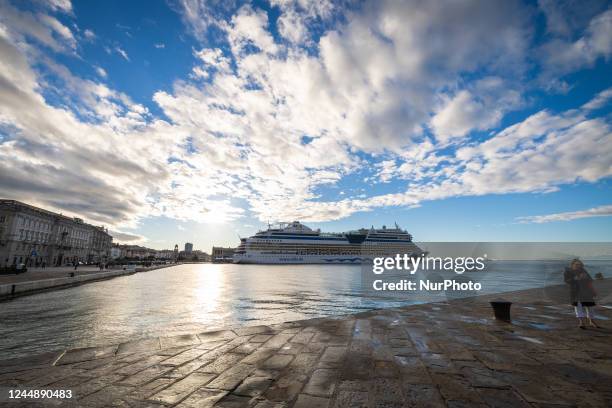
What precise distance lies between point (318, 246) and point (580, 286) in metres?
82.3

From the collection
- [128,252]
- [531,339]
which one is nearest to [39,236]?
[531,339]

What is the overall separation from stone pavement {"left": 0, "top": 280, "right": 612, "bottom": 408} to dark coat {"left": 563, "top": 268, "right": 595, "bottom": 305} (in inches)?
30.6

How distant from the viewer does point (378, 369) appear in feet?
14.0

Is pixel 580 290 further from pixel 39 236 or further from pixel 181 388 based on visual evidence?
pixel 39 236

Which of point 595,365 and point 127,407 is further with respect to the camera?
point 595,365

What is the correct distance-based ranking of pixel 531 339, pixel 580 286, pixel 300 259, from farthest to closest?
1. pixel 300 259
2. pixel 580 286
3. pixel 531 339

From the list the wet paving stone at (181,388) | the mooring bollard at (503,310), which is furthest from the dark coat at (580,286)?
the wet paving stone at (181,388)

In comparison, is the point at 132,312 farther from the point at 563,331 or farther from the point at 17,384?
the point at 563,331

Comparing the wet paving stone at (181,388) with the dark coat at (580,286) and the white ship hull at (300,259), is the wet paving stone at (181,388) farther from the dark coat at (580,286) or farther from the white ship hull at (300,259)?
the white ship hull at (300,259)

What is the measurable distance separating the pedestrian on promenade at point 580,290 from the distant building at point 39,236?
149 feet

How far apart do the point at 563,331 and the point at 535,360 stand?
326cm

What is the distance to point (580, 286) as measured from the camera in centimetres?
750

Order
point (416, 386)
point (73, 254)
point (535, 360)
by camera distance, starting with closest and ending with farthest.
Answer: point (416, 386)
point (535, 360)
point (73, 254)

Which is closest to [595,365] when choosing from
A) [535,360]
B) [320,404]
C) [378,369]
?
[535,360]
